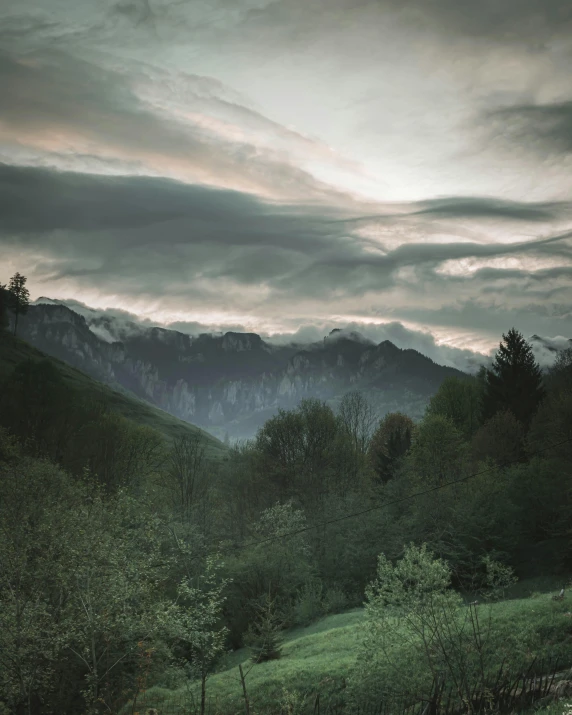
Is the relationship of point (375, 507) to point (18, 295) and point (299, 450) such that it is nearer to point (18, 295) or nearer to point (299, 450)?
point (299, 450)

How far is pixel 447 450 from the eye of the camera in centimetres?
6631

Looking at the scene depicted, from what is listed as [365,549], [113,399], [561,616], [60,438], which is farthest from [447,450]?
[113,399]

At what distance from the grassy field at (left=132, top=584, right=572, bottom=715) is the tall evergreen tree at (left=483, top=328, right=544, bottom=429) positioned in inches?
1588

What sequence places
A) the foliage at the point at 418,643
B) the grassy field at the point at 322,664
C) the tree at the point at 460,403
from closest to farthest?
the foliage at the point at 418,643, the grassy field at the point at 322,664, the tree at the point at 460,403

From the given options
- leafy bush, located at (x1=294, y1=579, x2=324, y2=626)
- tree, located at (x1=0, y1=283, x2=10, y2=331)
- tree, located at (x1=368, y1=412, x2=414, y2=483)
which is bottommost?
leafy bush, located at (x1=294, y1=579, x2=324, y2=626)

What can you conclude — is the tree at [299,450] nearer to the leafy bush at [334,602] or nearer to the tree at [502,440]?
the tree at [502,440]

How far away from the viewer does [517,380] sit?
69.8 m

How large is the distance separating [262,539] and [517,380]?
40.0m

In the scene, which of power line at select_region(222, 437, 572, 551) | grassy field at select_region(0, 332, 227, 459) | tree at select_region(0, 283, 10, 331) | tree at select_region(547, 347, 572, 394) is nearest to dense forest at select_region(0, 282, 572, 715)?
power line at select_region(222, 437, 572, 551)

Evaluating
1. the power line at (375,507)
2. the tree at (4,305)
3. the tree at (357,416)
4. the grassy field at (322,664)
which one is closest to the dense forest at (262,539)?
the power line at (375,507)

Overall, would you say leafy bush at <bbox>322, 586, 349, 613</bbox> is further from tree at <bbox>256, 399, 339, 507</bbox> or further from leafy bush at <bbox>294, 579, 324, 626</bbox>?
tree at <bbox>256, 399, 339, 507</bbox>

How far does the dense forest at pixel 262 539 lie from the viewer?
25891 millimetres

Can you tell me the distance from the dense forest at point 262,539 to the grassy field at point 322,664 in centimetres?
56

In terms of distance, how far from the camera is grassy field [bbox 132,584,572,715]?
24.5 meters
